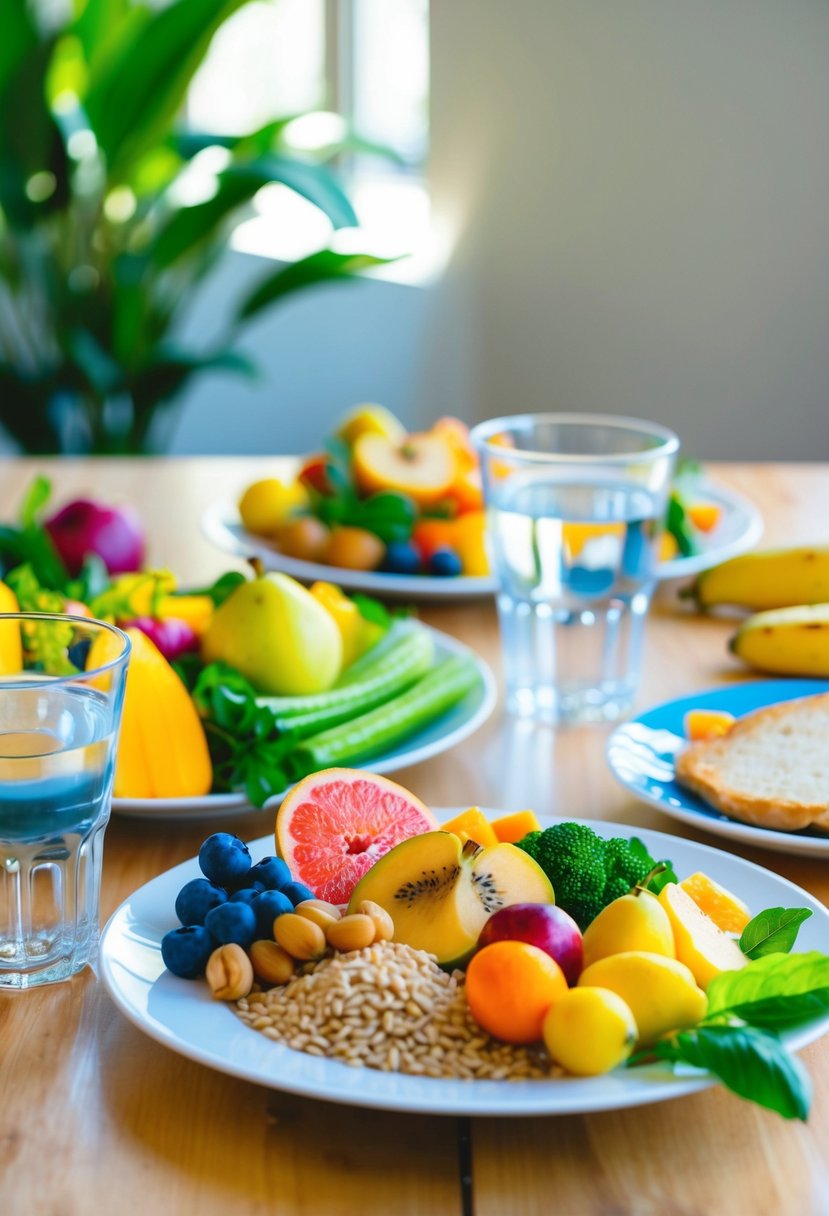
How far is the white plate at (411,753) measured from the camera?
2.93 feet

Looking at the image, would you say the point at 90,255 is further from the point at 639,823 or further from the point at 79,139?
the point at 639,823

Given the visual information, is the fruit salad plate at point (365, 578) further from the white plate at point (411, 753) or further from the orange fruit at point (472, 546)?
the white plate at point (411, 753)

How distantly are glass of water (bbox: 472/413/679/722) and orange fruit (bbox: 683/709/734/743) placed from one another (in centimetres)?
13

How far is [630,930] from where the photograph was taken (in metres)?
0.63

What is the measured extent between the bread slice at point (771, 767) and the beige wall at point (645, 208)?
277cm

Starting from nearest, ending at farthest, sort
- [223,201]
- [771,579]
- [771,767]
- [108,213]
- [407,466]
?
[771,767] → [771,579] → [407,466] → [223,201] → [108,213]

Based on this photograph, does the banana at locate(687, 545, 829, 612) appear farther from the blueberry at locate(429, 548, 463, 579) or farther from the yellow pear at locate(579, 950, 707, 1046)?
the yellow pear at locate(579, 950, 707, 1046)

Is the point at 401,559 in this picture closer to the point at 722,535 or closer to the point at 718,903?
the point at 722,535

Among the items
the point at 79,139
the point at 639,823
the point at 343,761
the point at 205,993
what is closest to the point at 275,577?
the point at 343,761

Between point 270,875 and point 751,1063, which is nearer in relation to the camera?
point 751,1063

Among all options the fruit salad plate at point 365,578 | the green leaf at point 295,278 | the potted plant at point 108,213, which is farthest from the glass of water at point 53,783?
the green leaf at point 295,278

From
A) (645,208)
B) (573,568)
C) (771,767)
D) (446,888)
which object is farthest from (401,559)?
(645,208)

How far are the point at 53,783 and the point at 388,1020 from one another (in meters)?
0.22

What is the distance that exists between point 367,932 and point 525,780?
0.41 metres
